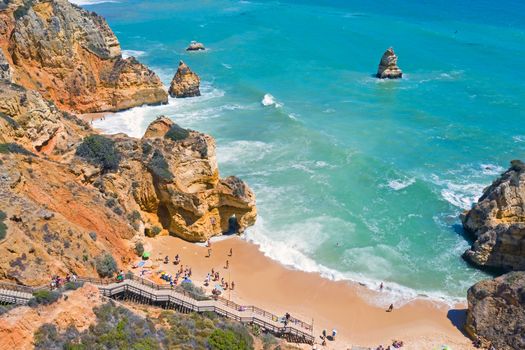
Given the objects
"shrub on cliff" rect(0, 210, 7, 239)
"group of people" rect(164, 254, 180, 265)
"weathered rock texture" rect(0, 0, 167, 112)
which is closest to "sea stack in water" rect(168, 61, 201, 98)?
"weathered rock texture" rect(0, 0, 167, 112)

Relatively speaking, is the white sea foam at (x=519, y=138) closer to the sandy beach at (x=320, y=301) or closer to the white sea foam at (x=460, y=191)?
the white sea foam at (x=460, y=191)

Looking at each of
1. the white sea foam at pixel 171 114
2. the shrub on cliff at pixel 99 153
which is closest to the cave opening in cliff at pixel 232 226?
the shrub on cliff at pixel 99 153

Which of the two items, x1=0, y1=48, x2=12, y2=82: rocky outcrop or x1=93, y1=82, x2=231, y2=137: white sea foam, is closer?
x1=0, y1=48, x2=12, y2=82: rocky outcrop

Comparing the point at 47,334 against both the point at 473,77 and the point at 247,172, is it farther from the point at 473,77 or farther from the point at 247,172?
the point at 473,77

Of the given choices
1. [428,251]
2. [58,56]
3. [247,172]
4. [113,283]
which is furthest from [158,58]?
[113,283]

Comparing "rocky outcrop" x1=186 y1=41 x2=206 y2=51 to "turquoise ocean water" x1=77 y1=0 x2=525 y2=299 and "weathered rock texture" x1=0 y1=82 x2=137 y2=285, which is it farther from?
"weathered rock texture" x1=0 y1=82 x2=137 y2=285

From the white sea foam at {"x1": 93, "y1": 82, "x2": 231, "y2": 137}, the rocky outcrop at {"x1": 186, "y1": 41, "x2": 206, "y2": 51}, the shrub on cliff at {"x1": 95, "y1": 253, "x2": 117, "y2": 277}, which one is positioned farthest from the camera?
the rocky outcrop at {"x1": 186, "y1": 41, "x2": 206, "y2": 51}

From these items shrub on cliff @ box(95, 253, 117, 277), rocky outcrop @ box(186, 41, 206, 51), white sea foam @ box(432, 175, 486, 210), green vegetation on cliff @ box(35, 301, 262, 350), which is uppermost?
green vegetation on cliff @ box(35, 301, 262, 350)
